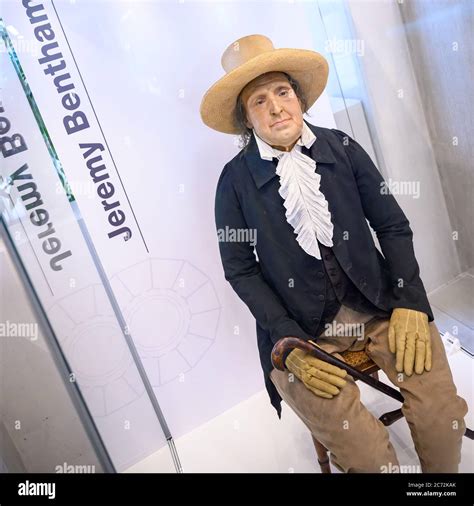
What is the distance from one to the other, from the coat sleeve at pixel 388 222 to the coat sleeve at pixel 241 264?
1.28 ft

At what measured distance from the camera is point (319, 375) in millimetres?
2109

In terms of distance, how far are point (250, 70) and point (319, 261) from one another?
2.23 ft

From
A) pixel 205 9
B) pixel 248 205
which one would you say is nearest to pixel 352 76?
pixel 205 9

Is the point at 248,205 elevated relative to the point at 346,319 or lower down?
elevated

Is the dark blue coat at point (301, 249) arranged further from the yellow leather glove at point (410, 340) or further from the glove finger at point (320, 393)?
the glove finger at point (320, 393)

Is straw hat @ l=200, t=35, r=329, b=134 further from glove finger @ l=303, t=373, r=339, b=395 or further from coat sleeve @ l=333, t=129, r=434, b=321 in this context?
glove finger @ l=303, t=373, r=339, b=395

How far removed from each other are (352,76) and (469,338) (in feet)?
4.16

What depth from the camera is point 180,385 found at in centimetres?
289

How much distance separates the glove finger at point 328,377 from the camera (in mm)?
2098

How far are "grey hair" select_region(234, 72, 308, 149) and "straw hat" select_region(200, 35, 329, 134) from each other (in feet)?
0.04
